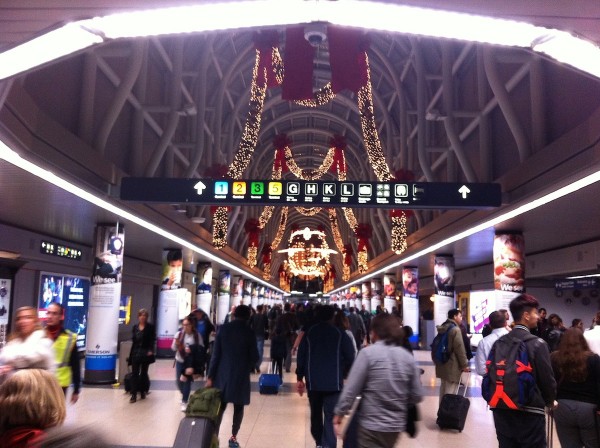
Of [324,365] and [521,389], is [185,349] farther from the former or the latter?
[521,389]

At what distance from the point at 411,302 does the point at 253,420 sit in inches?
803

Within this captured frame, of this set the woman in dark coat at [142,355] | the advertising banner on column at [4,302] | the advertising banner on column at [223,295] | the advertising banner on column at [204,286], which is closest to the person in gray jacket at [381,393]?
the woman in dark coat at [142,355]

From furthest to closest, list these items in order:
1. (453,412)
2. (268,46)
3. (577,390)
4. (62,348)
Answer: (268,46)
(453,412)
(62,348)
(577,390)

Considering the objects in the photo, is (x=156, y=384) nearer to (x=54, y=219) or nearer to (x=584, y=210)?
(x=54, y=219)

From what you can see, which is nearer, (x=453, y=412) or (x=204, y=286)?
(x=453, y=412)

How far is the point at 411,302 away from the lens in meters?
29.6

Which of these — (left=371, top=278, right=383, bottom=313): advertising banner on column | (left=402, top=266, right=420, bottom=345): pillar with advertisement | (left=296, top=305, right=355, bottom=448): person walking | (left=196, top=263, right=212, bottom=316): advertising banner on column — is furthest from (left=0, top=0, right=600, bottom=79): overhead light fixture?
(left=371, top=278, right=383, bottom=313): advertising banner on column

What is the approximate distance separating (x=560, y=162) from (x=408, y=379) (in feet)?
20.9

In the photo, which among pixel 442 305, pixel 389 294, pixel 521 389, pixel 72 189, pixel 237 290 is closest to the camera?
pixel 521 389

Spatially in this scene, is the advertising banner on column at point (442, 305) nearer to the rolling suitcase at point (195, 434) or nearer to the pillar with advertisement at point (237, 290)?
the rolling suitcase at point (195, 434)

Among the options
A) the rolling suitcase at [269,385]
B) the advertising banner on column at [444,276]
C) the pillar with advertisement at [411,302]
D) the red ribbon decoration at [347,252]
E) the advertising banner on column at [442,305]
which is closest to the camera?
the rolling suitcase at [269,385]

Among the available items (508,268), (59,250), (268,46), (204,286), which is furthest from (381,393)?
(204,286)

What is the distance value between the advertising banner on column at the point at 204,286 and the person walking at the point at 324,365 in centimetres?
2198

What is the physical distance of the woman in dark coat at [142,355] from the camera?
12.3 m
